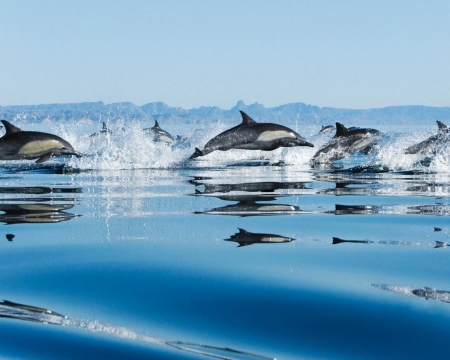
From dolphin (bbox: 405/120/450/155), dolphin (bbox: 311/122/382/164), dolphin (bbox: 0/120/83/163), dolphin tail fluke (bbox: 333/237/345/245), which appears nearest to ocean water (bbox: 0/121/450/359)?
dolphin tail fluke (bbox: 333/237/345/245)

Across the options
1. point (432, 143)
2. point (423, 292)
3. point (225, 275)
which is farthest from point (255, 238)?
point (432, 143)

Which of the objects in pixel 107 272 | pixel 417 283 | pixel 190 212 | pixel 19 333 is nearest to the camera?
pixel 19 333

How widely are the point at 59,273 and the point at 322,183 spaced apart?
314 inches

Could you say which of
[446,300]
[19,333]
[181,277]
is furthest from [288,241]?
[19,333]

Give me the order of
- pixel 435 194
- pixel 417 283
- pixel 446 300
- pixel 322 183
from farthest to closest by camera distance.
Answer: pixel 322 183 < pixel 435 194 < pixel 417 283 < pixel 446 300

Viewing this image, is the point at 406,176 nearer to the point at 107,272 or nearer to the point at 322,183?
the point at 322,183

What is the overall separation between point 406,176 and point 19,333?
1119 centimetres

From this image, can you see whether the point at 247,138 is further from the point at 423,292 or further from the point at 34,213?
the point at 423,292

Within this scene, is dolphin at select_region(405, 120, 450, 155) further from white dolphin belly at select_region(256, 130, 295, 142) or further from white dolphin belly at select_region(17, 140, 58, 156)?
white dolphin belly at select_region(17, 140, 58, 156)

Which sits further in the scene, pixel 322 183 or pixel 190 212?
pixel 322 183

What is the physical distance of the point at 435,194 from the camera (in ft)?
32.9

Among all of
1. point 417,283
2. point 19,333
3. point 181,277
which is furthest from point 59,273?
point 417,283

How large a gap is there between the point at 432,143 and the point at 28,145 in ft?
31.1

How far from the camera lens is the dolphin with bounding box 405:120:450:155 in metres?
18.3
